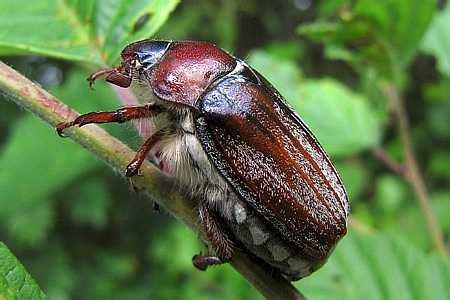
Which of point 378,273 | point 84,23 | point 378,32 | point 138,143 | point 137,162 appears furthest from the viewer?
point 378,32

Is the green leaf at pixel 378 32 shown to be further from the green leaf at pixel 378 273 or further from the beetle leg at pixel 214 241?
the beetle leg at pixel 214 241

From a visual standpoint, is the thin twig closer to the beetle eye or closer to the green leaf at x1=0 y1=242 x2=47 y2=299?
the beetle eye

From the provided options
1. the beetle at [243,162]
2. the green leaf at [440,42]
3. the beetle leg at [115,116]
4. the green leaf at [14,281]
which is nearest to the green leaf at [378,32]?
the green leaf at [440,42]

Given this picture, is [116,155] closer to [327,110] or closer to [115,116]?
[115,116]

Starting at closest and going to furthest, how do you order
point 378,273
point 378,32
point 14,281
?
point 14,281 → point 378,273 → point 378,32

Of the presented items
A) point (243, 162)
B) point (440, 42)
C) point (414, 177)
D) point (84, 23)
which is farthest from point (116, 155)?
point (440, 42)

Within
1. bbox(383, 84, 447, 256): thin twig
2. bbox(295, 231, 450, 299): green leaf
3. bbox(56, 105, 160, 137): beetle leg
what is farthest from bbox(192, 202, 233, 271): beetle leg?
bbox(383, 84, 447, 256): thin twig

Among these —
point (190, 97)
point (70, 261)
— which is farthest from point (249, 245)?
point (70, 261)
